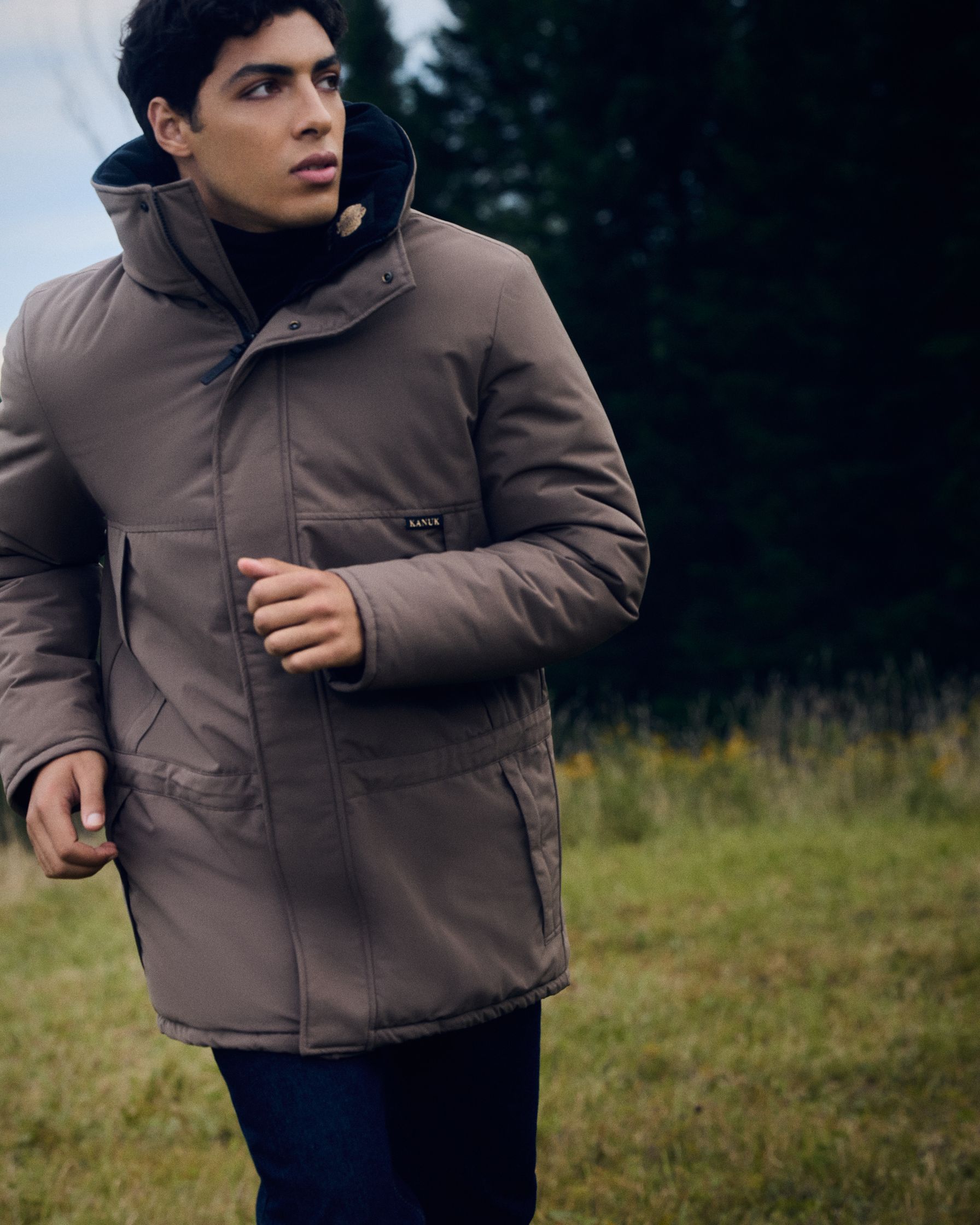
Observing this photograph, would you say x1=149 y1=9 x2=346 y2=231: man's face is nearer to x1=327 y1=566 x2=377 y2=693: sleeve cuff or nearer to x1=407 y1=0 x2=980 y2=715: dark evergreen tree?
x1=327 y1=566 x2=377 y2=693: sleeve cuff

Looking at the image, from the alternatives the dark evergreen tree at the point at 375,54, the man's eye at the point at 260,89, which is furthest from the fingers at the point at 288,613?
the dark evergreen tree at the point at 375,54

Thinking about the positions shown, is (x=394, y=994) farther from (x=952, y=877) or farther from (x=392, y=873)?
(x=952, y=877)

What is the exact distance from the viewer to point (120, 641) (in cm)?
191

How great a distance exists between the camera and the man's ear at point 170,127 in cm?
181

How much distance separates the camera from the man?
1.68 meters

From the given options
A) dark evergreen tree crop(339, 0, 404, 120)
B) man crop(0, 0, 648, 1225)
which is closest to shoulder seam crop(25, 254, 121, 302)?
man crop(0, 0, 648, 1225)

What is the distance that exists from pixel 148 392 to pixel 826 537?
14337 millimetres

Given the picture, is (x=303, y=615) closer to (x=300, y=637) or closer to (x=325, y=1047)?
(x=300, y=637)

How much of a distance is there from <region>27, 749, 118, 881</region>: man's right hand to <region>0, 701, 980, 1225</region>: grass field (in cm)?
163

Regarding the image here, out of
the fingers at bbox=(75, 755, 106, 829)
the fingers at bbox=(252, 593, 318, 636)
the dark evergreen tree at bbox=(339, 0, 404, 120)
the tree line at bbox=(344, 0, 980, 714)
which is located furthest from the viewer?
the dark evergreen tree at bbox=(339, 0, 404, 120)

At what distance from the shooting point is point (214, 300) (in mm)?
1747

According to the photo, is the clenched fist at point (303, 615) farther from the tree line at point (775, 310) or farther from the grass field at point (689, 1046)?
the tree line at point (775, 310)

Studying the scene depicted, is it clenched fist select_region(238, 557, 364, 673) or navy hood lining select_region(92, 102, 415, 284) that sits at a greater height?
navy hood lining select_region(92, 102, 415, 284)

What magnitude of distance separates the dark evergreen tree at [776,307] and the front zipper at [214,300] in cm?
1293
